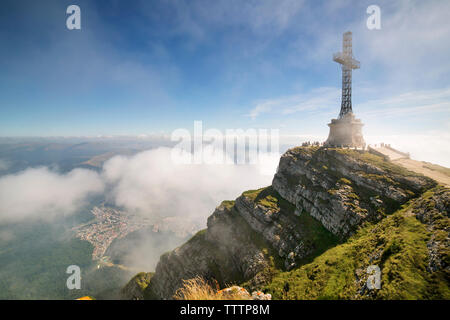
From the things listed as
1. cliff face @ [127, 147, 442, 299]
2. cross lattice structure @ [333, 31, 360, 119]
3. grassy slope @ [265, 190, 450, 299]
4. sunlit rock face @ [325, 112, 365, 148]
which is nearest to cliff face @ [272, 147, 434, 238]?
cliff face @ [127, 147, 442, 299]

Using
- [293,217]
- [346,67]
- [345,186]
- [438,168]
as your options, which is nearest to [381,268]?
[345,186]

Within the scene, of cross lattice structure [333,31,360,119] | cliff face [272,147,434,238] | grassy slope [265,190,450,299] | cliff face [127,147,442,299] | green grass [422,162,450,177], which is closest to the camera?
grassy slope [265,190,450,299]

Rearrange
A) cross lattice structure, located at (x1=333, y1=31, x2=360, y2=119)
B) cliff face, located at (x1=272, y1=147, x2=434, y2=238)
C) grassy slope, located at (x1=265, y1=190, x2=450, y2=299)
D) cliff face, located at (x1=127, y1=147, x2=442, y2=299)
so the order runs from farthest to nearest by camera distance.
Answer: cross lattice structure, located at (x1=333, y1=31, x2=360, y2=119) → cliff face, located at (x1=127, y1=147, x2=442, y2=299) → cliff face, located at (x1=272, y1=147, x2=434, y2=238) → grassy slope, located at (x1=265, y1=190, x2=450, y2=299)

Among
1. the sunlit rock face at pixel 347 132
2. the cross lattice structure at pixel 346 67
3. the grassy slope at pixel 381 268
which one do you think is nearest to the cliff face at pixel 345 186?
the grassy slope at pixel 381 268

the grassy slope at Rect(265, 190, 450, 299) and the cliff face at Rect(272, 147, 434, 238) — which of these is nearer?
the grassy slope at Rect(265, 190, 450, 299)

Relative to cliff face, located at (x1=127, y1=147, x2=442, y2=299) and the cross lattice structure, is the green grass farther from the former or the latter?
the cross lattice structure

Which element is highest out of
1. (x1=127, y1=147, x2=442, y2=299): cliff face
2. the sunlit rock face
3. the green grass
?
the sunlit rock face
